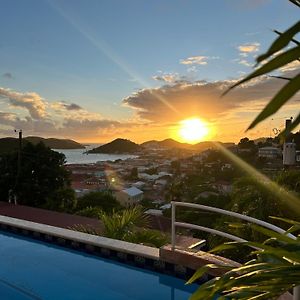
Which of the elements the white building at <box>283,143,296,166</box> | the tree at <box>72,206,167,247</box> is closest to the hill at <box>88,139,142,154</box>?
the white building at <box>283,143,296,166</box>

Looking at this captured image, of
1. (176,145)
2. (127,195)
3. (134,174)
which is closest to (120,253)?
(127,195)

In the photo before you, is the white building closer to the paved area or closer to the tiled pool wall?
the tiled pool wall

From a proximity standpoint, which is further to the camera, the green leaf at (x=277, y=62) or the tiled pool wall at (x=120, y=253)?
the tiled pool wall at (x=120, y=253)

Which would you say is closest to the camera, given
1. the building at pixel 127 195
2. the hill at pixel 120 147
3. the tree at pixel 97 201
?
the tree at pixel 97 201

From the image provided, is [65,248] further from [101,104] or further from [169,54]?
[101,104]

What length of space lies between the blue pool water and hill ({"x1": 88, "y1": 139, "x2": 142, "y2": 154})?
28.4 metres

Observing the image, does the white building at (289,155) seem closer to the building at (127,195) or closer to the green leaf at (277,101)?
the green leaf at (277,101)

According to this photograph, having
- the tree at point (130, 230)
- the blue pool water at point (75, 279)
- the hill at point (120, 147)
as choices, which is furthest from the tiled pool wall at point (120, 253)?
the hill at point (120, 147)

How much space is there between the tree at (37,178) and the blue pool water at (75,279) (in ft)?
34.2

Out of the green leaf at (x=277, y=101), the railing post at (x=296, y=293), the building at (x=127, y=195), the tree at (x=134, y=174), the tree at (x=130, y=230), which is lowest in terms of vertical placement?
the building at (x=127, y=195)

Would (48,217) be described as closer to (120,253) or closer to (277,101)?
(120,253)

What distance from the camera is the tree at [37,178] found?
1579cm

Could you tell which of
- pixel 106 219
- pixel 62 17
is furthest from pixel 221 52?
pixel 62 17

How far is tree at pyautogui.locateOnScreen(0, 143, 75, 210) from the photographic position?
51.8ft
